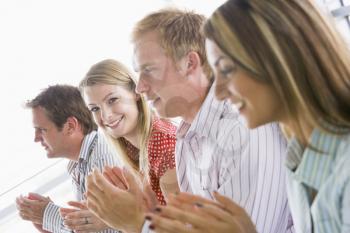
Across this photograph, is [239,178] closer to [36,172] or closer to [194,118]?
[194,118]

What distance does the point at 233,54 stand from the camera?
669 mm

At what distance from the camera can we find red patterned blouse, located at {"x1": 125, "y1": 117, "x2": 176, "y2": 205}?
1.41 metres

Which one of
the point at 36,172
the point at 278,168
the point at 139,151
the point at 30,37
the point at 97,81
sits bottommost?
the point at 36,172

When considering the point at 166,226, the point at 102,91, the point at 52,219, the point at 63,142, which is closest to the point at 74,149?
the point at 63,142

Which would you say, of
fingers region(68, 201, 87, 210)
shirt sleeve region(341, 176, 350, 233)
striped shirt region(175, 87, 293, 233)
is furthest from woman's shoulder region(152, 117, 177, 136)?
shirt sleeve region(341, 176, 350, 233)

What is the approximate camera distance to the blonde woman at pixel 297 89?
639mm

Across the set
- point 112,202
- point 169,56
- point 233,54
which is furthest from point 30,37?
point 233,54

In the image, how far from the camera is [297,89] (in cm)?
65

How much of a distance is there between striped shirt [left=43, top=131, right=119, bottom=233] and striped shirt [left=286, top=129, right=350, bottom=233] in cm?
97

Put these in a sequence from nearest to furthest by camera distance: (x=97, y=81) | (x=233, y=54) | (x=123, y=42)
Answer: (x=233, y=54), (x=97, y=81), (x=123, y=42)

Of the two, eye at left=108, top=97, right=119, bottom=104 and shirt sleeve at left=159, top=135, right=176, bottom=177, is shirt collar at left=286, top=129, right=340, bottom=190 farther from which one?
eye at left=108, top=97, right=119, bottom=104

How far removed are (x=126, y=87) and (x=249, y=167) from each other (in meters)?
0.68

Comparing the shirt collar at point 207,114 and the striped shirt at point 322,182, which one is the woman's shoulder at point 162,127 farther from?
the striped shirt at point 322,182

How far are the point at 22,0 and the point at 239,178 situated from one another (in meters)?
1.57
